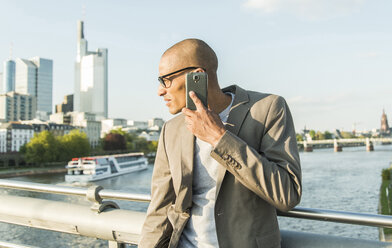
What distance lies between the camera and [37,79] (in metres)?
156

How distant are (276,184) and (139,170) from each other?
50383 mm

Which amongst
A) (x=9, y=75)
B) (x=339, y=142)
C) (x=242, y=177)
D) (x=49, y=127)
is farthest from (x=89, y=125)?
(x=242, y=177)

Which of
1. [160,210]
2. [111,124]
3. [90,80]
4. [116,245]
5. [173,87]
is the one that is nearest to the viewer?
[173,87]

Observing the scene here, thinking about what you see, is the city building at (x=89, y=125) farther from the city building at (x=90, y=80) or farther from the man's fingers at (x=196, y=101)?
the man's fingers at (x=196, y=101)

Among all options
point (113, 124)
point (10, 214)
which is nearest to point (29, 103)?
point (113, 124)

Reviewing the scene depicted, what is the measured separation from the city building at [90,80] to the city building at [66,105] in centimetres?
279

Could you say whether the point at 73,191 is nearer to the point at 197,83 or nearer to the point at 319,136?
the point at 197,83

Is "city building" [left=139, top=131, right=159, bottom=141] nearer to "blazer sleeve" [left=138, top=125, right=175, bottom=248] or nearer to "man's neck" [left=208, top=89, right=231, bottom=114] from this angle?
"blazer sleeve" [left=138, top=125, right=175, bottom=248]

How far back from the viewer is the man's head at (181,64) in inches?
63.7

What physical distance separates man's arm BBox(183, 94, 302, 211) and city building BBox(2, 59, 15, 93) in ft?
Result: 592

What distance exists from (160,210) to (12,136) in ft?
253

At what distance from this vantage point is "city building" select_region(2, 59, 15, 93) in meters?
164

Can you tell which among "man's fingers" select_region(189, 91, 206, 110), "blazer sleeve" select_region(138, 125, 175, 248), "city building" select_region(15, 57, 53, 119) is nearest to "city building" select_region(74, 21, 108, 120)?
"city building" select_region(15, 57, 53, 119)

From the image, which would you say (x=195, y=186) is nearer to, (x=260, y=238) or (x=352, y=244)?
(x=260, y=238)
